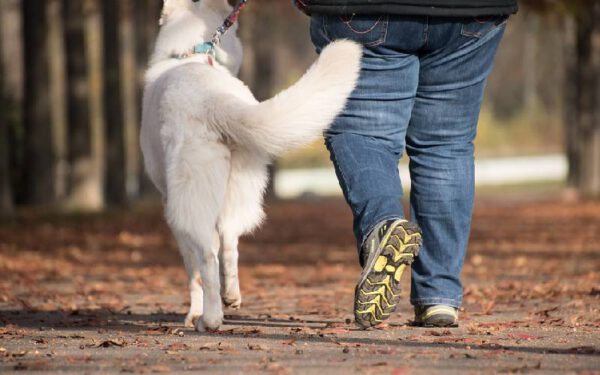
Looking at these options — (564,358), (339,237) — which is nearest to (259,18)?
(339,237)

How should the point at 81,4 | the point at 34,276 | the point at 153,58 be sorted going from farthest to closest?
the point at 81,4 < the point at 34,276 < the point at 153,58

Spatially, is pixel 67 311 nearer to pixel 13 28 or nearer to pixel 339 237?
pixel 339 237

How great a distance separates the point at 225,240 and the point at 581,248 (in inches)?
327

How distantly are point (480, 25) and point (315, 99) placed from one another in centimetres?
99

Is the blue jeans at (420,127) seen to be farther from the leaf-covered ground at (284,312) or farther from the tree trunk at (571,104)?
the tree trunk at (571,104)

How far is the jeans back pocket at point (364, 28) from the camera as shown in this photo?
5801 millimetres

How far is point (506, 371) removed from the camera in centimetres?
457

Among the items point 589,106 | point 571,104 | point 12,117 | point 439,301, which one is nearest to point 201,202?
point 439,301

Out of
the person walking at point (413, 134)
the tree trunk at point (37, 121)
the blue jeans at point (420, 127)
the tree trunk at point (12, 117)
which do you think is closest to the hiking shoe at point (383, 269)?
the person walking at point (413, 134)

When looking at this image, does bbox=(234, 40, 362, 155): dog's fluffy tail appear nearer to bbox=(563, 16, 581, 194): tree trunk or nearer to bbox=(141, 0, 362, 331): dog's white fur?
bbox=(141, 0, 362, 331): dog's white fur

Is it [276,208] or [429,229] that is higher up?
[429,229]

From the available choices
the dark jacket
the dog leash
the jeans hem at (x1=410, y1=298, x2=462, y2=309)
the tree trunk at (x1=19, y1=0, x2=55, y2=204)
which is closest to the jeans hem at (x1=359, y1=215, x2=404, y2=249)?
the jeans hem at (x1=410, y1=298, x2=462, y2=309)

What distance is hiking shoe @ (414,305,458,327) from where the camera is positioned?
6.02m

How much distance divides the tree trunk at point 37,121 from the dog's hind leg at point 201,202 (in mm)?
16841
